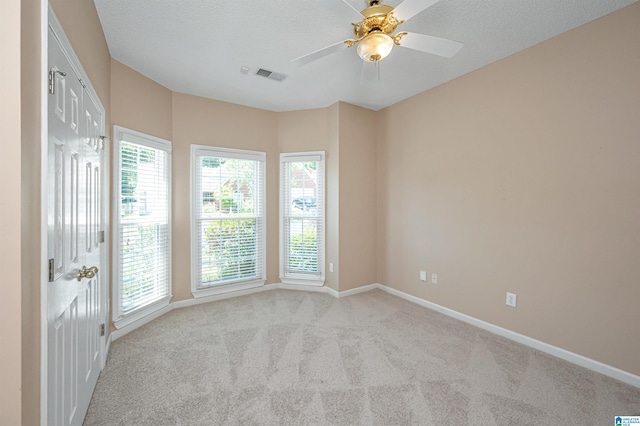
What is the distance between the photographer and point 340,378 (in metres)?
2.07

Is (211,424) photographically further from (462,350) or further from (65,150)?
(462,350)

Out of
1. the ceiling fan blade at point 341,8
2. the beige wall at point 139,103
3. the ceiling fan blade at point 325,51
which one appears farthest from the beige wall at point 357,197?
the beige wall at point 139,103

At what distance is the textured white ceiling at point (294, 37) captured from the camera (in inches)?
79.0

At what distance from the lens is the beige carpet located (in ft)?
5.64

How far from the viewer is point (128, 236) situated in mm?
2826

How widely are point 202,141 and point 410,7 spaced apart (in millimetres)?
2971

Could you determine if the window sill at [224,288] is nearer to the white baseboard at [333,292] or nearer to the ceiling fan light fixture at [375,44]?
the white baseboard at [333,292]

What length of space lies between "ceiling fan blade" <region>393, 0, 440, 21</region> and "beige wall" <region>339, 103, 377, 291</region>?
2216 millimetres

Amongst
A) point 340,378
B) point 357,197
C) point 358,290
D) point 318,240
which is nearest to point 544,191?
point 357,197

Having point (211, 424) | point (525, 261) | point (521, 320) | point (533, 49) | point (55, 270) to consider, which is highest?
point (533, 49)

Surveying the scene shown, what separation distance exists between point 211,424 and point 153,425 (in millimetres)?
355

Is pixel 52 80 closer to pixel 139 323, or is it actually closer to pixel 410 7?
pixel 410 7

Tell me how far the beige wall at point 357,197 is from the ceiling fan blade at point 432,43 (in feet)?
6.57

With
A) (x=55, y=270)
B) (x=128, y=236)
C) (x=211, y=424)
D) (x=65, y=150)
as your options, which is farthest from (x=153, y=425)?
(x=128, y=236)
